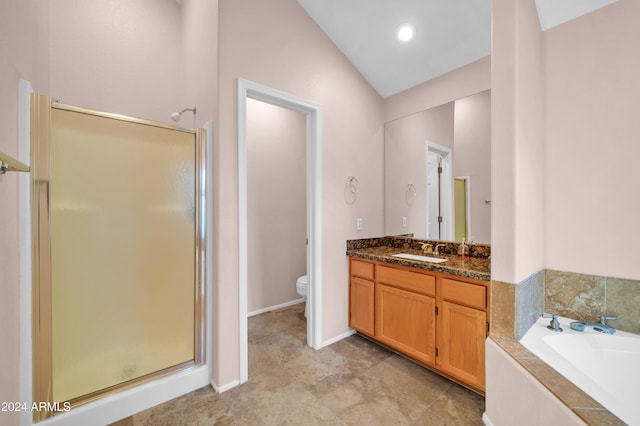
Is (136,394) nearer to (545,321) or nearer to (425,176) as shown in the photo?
(545,321)

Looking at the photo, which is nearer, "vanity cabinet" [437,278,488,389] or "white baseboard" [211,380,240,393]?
"vanity cabinet" [437,278,488,389]

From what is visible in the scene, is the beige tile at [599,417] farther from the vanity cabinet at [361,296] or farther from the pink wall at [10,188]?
the pink wall at [10,188]

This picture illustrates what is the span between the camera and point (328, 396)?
6.09 feet

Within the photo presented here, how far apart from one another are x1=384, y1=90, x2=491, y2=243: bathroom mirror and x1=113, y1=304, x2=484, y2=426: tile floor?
3.98ft

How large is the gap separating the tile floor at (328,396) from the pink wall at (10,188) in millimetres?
738

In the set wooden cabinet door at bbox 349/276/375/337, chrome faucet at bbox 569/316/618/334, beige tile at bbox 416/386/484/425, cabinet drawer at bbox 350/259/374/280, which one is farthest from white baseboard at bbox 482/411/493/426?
cabinet drawer at bbox 350/259/374/280

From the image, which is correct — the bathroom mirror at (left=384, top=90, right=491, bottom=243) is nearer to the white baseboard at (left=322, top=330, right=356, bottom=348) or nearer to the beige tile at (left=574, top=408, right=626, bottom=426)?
the white baseboard at (left=322, top=330, right=356, bottom=348)

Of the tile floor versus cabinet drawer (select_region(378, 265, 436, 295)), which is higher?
cabinet drawer (select_region(378, 265, 436, 295))

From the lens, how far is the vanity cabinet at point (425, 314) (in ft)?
5.88

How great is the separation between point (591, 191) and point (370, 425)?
1.95m

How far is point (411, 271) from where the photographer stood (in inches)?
85.0

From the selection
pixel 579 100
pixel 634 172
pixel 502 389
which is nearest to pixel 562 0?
pixel 579 100

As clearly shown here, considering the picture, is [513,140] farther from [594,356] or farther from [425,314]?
[425,314]

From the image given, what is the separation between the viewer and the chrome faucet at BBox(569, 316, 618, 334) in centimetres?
150
